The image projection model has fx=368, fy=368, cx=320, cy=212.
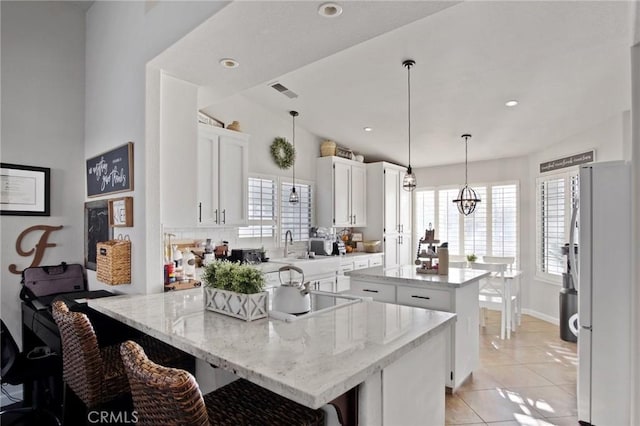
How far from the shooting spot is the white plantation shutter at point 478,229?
6.22 metres

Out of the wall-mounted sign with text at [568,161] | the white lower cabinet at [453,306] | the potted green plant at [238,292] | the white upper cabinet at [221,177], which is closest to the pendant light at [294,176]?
the white upper cabinet at [221,177]

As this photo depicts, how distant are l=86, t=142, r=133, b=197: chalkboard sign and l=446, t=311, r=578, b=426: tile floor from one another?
2943mm

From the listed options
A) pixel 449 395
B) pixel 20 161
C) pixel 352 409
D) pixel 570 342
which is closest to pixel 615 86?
pixel 570 342

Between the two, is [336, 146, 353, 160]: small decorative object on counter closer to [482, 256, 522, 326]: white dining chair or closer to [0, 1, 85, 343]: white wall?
[482, 256, 522, 326]: white dining chair

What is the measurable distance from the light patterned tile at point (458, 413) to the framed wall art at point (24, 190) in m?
3.73

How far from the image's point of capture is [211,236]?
4273 mm

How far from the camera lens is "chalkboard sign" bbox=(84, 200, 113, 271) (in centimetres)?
301

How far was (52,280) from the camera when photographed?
10.3ft

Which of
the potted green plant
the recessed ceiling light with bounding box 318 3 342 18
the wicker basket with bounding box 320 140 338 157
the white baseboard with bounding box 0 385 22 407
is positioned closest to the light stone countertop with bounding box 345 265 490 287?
the potted green plant

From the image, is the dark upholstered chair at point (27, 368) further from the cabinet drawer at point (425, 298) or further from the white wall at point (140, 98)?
the cabinet drawer at point (425, 298)

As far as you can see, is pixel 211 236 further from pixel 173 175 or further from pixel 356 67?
pixel 356 67

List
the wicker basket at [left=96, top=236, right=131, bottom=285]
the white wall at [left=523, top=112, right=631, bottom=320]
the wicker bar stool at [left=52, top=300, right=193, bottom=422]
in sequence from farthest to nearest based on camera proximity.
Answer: the white wall at [left=523, top=112, right=631, bottom=320]
the wicker basket at [left=96, top=236, right=131, bottom=285]
the wicker bar stool at [left=52, top=300, right=193, bottom=422]

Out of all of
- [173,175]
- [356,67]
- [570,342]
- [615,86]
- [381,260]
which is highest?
Result: [356,67]

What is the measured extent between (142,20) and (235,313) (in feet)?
7.18
